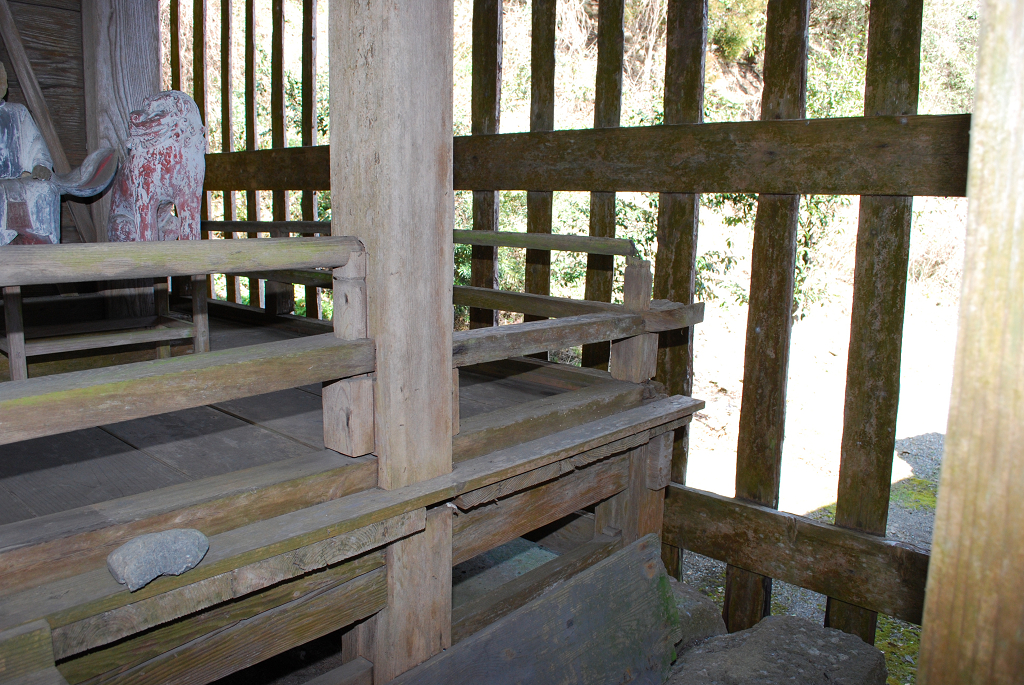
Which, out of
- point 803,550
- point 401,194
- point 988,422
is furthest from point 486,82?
point 988,422

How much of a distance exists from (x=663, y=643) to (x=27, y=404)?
7.51 feet

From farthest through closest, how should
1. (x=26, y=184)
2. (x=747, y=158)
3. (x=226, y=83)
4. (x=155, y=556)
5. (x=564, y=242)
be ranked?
(x=226, y=83), (x=747, y=158), (x=564, y=242), (x=26, y=184), (x=155, y=556)

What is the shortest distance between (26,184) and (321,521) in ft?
5.51

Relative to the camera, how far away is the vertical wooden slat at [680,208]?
3295mm

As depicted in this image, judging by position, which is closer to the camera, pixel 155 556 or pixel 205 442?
pixel 155 556

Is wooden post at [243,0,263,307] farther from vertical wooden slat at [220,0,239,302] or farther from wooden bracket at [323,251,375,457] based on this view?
wooden bracket at [323,251,375,457]

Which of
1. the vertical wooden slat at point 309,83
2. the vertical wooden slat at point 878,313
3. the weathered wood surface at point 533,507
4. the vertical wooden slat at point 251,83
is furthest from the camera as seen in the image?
the vertical wooden slat at point 251,83

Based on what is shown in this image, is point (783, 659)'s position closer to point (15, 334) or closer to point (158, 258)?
point (158, 258)

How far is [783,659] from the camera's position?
9.34 feet

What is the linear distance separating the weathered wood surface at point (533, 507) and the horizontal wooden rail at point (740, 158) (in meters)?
1.28

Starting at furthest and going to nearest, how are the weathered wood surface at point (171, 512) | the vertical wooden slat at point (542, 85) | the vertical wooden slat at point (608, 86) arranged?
the vertical wooden slat at point (542, 85) → the vertical wooden slat at point (608, 86) → the weathered wood surface at point (171, 512)

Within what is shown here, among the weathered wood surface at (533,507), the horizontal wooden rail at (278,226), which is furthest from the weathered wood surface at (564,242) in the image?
the horizontal wooden rail at (278,226)

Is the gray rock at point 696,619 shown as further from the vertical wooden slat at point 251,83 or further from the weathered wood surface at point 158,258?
the vertical wooden slat at point 251,83

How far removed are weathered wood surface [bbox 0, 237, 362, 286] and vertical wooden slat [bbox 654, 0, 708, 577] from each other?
74.2 inches
